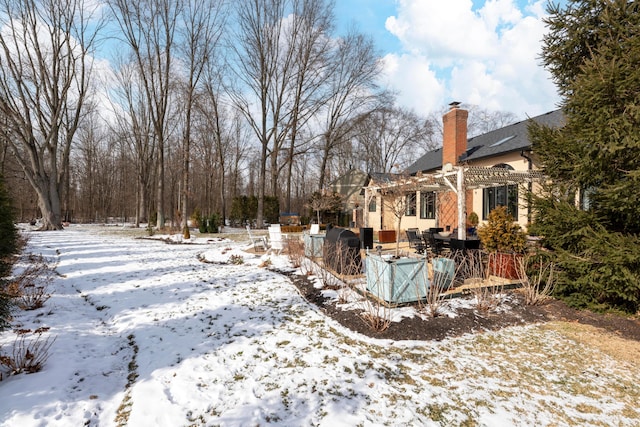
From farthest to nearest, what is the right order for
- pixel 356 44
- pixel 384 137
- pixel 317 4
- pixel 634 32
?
pixel 384 137, pixel 356 44, pixel 317 4, pixel 634 32

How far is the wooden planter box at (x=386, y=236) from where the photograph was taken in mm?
13742

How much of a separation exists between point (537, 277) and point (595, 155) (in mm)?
2296

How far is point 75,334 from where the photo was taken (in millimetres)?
4125

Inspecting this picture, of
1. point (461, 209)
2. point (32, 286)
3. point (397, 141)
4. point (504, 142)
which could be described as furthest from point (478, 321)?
point (397, 141)

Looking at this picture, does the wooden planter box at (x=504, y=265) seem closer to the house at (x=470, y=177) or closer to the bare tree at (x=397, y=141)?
the house at (x=470, y=177)

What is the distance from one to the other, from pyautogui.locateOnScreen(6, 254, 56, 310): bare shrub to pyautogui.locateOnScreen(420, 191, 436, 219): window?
1496 centimetres

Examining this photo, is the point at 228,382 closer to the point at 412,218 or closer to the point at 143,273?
the point at 143,273

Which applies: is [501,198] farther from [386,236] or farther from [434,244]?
[434,244]

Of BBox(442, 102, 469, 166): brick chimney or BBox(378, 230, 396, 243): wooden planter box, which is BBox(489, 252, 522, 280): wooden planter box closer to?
BBox(378, 230, 396, 243): wooden planter box

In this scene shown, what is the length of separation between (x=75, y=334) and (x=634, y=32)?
9.33m

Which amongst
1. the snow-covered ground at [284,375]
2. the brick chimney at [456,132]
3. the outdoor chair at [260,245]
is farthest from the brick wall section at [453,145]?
the snow-covered ground at [284,375]

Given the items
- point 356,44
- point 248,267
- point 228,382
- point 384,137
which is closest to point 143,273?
point 248,267

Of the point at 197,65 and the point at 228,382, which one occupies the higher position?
the point at 197,65

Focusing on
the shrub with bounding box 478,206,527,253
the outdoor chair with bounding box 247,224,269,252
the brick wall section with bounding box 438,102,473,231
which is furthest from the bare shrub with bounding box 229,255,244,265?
the brick wall section with bounding box 438,102,473,231
